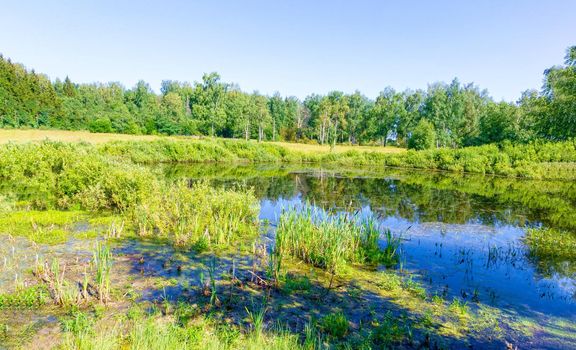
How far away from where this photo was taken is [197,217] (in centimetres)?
1309

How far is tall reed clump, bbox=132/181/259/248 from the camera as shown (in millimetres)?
12859

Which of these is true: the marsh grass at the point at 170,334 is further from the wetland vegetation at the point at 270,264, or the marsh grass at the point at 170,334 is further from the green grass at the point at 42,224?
the green grass at the point at 42,224

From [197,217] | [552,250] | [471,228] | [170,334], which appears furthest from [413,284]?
[471,228]

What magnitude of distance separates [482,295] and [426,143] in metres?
65.7

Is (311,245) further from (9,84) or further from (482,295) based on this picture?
(9,84)

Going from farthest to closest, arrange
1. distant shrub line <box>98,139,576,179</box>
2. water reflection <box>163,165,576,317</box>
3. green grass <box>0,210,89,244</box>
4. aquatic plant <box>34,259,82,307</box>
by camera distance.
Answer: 1. distant shrub line <box>98,139,576,179</box>
2. green grass <box>0,210,89,244</box>
3. water reflection <box>163,165,576,317</box>
4. aquatic plant <box>34,259,82,307</box>

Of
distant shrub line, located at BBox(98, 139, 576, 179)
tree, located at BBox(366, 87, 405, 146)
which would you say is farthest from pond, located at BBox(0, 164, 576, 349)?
tree, located at BBox(366, 87, 405, 146)

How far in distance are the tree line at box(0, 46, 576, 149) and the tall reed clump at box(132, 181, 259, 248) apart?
6052 centimetres

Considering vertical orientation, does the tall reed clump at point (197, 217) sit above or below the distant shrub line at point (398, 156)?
below

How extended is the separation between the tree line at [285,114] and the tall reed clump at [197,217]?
60.5m

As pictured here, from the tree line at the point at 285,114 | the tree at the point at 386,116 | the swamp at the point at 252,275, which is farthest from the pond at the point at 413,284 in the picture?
the tree at the point at 386,116

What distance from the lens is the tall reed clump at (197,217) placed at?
12859 mm

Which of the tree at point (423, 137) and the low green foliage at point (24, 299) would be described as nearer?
the low green foliage at point (24, 299)

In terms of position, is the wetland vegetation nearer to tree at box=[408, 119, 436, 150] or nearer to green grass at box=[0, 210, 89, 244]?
green grass at box=[0, 210, 89, 244]
